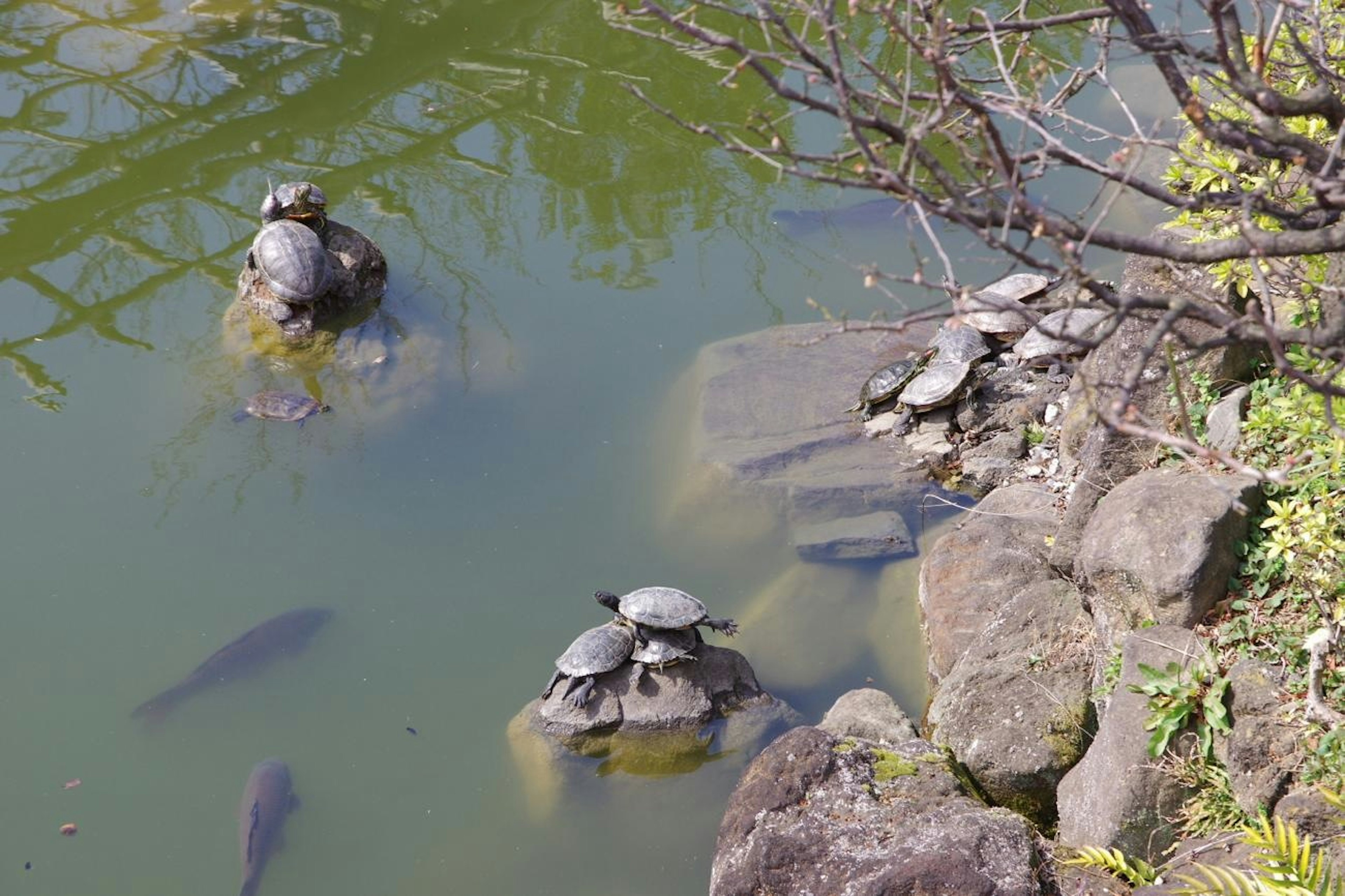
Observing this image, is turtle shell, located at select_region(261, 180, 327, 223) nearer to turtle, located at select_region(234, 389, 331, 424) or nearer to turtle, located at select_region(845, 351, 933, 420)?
turtle, located at select_region(234, 389, 331, 424)

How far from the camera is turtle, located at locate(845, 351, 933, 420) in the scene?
7.09 m

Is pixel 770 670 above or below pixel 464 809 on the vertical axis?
above

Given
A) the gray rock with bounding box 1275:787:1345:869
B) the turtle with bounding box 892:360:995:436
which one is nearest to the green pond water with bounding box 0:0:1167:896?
the turtle with bounding box 892:360:995:436

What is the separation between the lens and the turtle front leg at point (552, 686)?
5410 millimetres

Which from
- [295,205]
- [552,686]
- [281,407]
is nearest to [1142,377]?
[552,686]

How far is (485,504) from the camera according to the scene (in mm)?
6828

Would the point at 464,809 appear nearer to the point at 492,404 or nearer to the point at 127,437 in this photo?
the point at 492,404

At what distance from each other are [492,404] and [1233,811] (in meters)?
5.36

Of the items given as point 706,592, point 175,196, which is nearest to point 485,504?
point 706,592

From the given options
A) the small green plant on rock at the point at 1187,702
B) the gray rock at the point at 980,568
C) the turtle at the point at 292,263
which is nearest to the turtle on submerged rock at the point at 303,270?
the turtle at the point at 292,263

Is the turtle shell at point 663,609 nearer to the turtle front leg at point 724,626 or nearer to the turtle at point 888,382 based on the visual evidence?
the turtle front leg at point 724,626

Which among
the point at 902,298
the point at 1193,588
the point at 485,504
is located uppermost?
the point at 1193,588

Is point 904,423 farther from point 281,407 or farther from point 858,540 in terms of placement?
point 281,407

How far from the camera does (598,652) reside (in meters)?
5.27
